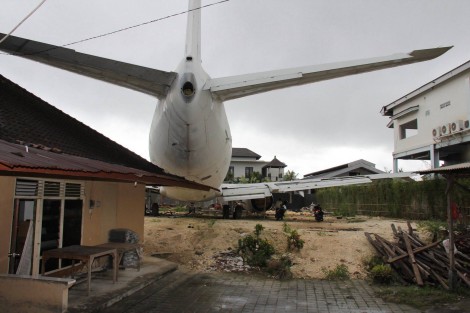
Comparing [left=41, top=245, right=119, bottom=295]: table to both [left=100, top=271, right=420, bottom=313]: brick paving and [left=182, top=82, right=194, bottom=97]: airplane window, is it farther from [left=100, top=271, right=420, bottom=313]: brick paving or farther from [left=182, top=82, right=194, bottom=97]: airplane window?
[left=182, top=82, right=194, bottom=97]: airplane window

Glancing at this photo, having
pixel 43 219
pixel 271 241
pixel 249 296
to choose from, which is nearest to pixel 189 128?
pixel 43 219

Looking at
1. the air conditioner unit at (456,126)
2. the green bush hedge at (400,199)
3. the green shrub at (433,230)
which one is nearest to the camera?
the green shrub at (433,230)

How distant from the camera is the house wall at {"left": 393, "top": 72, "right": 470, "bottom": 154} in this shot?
22.8 metres

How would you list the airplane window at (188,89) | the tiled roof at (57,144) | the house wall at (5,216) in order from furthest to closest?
the airplane window at (188,89) < the house wall at (5,216) < the tiled roof at (57,144)

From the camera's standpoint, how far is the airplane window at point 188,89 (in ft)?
31.6

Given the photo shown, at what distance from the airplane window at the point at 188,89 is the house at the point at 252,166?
51.9 m

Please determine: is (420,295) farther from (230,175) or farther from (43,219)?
(230,175)

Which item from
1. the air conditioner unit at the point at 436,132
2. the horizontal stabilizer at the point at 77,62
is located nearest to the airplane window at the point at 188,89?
the horizontal stabilizer at the point at 77,62

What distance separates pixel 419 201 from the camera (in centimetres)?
2048

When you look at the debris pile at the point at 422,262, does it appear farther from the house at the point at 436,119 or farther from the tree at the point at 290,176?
the tree at the point at 290,176

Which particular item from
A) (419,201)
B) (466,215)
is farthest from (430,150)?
(466,215)

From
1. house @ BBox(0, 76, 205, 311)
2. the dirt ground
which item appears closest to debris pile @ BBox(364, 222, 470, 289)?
the dirt ground

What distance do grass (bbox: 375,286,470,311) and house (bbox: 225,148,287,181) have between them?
5261cm

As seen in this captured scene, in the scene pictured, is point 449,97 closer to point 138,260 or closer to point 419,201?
point 419,201
